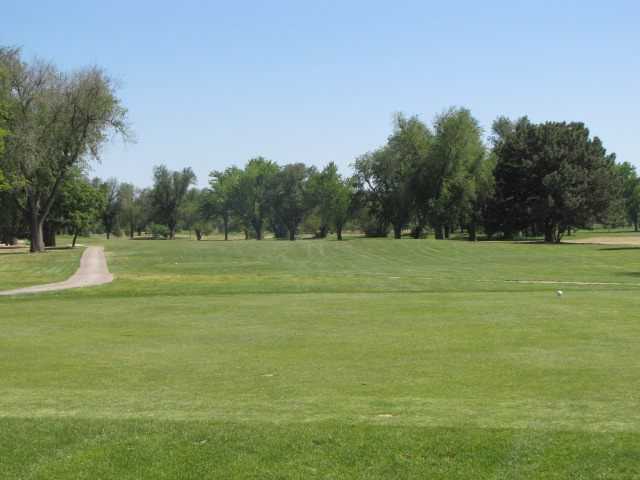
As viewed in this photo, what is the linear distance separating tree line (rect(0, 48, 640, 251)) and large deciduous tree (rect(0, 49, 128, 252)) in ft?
0.32

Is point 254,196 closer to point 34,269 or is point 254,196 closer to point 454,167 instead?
point 454,167

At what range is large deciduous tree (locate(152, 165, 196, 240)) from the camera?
16212 cm

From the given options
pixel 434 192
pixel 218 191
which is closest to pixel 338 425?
pixel 434 192

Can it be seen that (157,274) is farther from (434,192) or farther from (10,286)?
(434,192)

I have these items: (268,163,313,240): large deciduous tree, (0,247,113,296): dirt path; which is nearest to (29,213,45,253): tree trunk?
(0,247,113,296): dirt path

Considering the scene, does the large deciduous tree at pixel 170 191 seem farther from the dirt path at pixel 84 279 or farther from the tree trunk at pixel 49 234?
the dirt path at pixel 84 279

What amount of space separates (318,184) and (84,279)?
104 metres

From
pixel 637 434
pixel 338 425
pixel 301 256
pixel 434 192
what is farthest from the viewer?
pixel 434 192

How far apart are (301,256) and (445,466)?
52.5m

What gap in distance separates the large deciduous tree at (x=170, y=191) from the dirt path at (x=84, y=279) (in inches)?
4333

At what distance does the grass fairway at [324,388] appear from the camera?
23.9 ft

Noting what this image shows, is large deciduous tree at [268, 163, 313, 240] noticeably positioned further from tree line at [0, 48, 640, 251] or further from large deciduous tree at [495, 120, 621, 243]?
large deciduous tree at [495, 120, 621, 243]

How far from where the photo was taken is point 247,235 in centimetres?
16738

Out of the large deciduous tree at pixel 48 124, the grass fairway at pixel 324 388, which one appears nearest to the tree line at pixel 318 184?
the large deciduous tree at pixel 48 124
